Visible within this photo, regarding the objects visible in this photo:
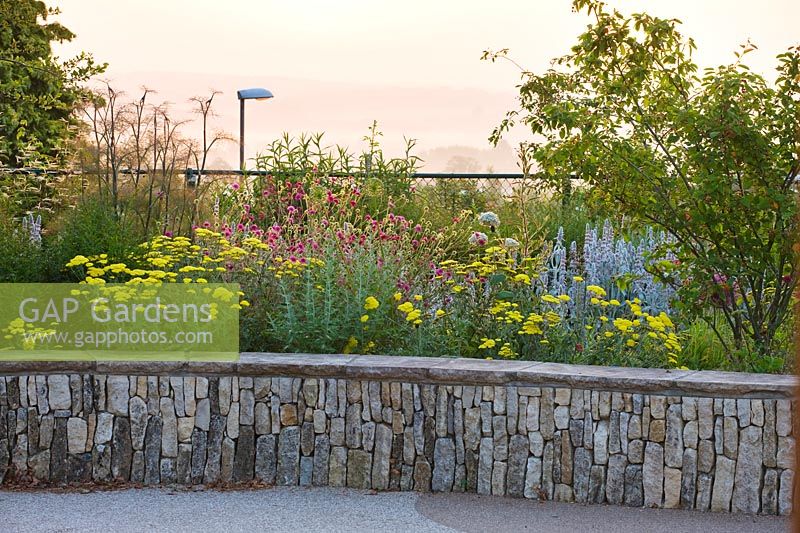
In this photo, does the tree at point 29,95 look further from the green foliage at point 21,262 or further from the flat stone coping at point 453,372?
the flat stone coping at point 453,372

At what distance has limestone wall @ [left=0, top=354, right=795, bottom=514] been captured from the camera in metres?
3.93

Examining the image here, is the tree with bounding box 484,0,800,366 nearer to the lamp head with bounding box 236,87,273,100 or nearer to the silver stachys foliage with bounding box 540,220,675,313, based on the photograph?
the silver stachys foliage with bounding box 540,220,675,313

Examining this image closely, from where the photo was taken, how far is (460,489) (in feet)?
13.4

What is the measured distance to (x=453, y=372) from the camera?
407 centimetres

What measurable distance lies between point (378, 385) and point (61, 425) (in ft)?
4.66

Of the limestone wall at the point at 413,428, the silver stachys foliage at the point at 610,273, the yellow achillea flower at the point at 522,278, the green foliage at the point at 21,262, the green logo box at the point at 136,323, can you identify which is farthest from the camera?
the silver stachys foliage at the point at 610,273

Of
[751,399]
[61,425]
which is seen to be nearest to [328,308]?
[61,425]

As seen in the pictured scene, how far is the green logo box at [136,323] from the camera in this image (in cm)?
469

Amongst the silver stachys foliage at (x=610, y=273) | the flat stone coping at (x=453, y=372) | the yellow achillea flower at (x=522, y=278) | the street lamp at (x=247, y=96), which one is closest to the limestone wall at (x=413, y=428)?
the flat stone coping at (x=453, y=372)

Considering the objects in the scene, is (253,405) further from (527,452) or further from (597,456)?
(597,456)

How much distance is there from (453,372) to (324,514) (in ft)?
2.61

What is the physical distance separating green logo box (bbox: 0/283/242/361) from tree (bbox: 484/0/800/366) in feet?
6.42

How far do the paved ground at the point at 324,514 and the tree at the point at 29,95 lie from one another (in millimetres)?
4246

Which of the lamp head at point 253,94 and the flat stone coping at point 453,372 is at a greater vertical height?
the lamp head at point 253,94
